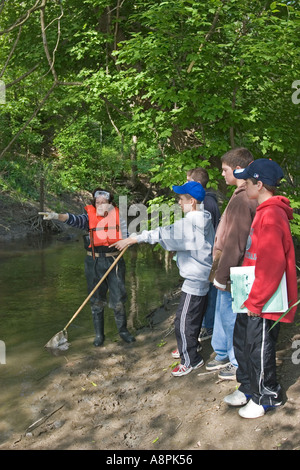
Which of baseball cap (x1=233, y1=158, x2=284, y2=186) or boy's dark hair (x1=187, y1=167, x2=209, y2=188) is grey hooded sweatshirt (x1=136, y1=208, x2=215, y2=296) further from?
baseball cap (x1=233, y1=158, x2=284, y2=186)

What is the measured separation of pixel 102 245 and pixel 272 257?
304 cm

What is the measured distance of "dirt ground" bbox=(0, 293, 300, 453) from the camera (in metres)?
3.39

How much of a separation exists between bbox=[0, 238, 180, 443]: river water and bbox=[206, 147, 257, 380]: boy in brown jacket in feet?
6.80

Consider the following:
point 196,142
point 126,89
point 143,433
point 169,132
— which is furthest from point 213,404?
point 126,89

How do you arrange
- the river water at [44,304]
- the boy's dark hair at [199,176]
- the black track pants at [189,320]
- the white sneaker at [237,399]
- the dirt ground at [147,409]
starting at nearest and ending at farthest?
the dirt ground at [147,409], the white sneaker at [237,399], the black track pants at [189,320], the boy's dark hair at [199,176], the river water at [44,304]

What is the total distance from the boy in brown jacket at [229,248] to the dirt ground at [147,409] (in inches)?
9.5

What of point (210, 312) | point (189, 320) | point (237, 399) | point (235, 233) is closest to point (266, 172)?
point (235, 233)

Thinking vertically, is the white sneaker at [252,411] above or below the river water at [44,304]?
above

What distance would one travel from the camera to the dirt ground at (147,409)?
3.39 m

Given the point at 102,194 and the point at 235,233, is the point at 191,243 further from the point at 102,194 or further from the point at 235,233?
the point at 102,194

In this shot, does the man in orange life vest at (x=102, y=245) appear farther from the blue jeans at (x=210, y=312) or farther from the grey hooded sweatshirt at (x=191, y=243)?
the grey hooded sweatshirt at (x=191, y=243)

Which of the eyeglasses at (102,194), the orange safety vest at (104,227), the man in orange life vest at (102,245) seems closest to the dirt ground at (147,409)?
the man in orange life vest at (102,245)

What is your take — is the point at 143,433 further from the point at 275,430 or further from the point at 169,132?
the point at 169,132

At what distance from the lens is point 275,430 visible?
10.7ft
